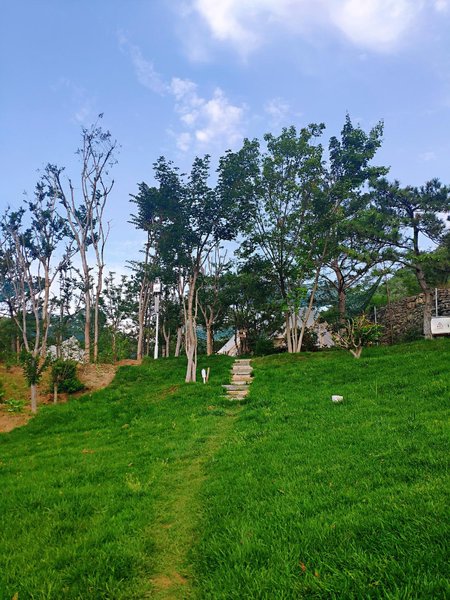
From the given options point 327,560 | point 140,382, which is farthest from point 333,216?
point 327,560

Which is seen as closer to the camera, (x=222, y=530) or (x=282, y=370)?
(x=222, y=530)

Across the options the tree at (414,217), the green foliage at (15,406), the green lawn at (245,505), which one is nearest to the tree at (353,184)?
the tree at (414,217)

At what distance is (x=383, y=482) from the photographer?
15.0 ft

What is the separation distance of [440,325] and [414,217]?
21.4 feet

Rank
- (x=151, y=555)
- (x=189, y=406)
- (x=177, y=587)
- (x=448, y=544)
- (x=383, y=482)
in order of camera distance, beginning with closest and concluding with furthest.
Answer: (x=448, y=544) → (x=177, y=587) → (x=151, y=555) → (x=383, y=482) → (x=189, y=406)

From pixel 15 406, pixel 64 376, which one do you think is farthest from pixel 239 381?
pixel 15 406

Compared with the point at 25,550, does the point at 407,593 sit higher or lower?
higher

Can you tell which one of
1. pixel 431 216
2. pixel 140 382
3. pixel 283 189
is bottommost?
pixel 140 382

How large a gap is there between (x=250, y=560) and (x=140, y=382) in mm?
16196

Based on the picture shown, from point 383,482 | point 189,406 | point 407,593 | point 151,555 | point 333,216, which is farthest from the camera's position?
point 333,216

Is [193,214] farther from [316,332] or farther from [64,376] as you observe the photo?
[316,332]

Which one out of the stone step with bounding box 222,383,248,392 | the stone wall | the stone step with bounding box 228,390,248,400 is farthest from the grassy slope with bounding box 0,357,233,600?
the stone wall

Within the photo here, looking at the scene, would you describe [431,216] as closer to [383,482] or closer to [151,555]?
[383,482]

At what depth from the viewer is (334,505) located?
4230 mm
